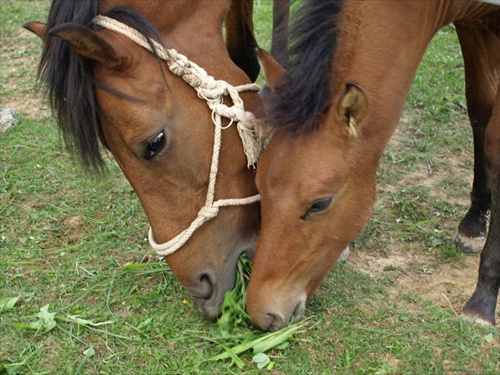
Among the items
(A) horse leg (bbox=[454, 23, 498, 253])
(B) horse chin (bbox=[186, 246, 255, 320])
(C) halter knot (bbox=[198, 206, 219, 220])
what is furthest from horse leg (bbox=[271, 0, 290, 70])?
(A) horse leg (bbox=[454, 23, 498, 253])

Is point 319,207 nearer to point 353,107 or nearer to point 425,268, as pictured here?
point 353,107

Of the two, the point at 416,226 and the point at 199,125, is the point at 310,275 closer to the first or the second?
the point at 199,125

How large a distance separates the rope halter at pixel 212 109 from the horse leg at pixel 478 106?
56.8 inches

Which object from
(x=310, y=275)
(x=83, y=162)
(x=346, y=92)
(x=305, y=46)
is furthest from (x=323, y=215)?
(x=83, y=162)

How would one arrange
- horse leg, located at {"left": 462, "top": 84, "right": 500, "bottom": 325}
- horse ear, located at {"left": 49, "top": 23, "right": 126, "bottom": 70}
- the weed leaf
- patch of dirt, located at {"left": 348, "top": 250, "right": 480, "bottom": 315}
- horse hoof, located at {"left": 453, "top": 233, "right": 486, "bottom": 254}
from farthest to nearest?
horse hoof, located at {"left": 453, "top": 233, "right": 486, "bottom": 254}
patch of dirt, located at {"left": 348, "top": 250, "right": 480, "bottom": 315}
the weed leaf
horse leg, located at {"left": 462, "top": 84, "right": 500, "bottom": 325}
horse ear, located at {"left": 49, "top": 23, "right": 126, "bottom": 70}

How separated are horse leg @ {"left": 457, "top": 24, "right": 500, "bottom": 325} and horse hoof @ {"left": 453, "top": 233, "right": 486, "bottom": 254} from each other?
0.09ft

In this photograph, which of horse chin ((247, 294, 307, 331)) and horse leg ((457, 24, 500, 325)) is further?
horse leg ((457, 24, 500, 325))

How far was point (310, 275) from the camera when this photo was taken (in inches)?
113

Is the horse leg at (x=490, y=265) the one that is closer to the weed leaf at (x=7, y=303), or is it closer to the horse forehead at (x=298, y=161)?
the horse forehead at (x=298, y=161)

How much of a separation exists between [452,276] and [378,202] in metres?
0.86

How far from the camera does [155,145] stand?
2.73m

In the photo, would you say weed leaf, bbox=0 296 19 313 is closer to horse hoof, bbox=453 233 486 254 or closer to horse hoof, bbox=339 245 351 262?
horse hoof, bbox=339 245 351 262

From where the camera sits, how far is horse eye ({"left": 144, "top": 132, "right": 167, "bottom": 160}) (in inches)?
107

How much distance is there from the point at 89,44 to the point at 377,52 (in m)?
1.20
